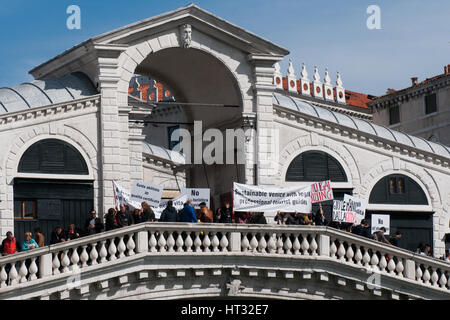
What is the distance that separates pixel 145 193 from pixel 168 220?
8.79 ft

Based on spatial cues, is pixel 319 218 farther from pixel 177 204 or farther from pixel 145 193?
pixel 145 193

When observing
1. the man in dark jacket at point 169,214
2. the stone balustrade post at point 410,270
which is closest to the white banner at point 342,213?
the stone balustrade post at point 410,270

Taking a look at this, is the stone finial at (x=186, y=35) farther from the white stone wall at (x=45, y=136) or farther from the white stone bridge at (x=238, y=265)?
the white stone bridge at (x=238, y=265)

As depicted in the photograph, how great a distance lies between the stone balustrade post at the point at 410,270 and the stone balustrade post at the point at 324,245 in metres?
2.83

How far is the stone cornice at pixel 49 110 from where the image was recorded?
45.5 m

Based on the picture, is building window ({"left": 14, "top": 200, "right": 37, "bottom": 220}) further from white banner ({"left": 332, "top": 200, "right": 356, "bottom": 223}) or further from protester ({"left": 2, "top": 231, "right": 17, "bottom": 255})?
white banner ({"left": 332, "top": 200, "right": 356, "bottom": 223})

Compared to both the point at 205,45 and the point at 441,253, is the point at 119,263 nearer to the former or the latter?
the point at 205,45

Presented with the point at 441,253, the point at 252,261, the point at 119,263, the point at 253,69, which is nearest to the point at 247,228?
the point at 252,261

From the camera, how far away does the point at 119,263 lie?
4038cm

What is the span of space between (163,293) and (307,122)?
12.4 metres

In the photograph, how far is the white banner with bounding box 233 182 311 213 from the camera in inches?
1784

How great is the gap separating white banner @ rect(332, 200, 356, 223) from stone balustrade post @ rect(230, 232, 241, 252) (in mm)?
5667

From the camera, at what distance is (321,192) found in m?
47.5

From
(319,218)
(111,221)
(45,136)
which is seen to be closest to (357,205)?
(319,218)
